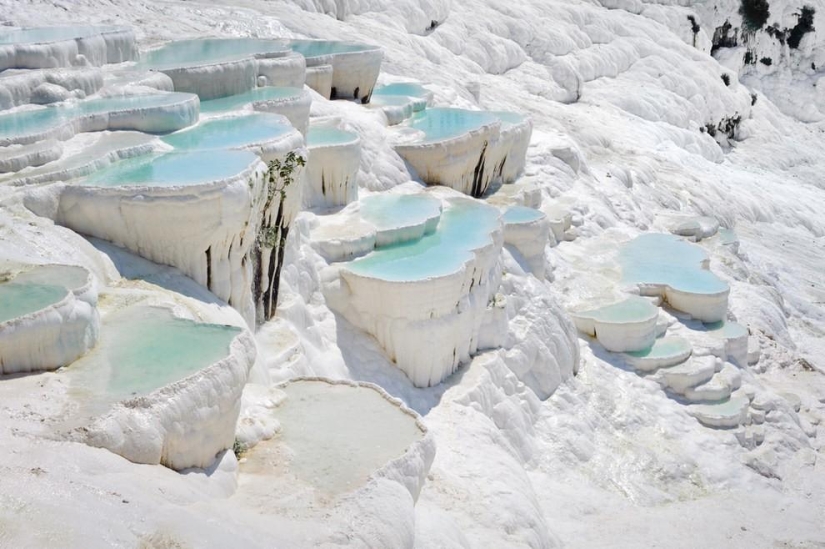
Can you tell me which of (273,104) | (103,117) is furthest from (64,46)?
(273,104)

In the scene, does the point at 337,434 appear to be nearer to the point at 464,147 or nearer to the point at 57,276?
the point at 57,276

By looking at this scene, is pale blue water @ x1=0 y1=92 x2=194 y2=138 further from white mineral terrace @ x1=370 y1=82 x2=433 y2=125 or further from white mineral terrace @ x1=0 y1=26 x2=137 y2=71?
white mineral terrace @ x1=370 y1=82 x2=433 y2=125

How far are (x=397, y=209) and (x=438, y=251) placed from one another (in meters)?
1.34

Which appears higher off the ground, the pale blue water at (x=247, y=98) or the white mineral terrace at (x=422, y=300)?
the pale blue water at (x=247, y=98)

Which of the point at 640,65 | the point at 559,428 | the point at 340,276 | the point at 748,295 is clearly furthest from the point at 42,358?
the point at 640,65

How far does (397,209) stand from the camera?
11773 mm

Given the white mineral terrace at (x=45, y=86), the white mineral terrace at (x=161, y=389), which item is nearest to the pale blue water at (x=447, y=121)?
the white mineral terrace at (x=45, y=86)

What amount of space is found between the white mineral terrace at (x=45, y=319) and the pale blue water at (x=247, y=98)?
506cm

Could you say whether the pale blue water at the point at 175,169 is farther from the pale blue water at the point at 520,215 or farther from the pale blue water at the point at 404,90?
the pale blue water at the point at 404,90

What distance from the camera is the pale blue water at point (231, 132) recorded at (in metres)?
9.38

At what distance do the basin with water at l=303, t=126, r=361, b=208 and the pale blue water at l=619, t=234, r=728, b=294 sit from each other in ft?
17.1

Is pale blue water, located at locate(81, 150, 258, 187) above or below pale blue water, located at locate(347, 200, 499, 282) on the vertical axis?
above

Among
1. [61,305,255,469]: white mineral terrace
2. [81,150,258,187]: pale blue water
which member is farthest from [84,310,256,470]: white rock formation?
[81,150,258,187]: pale blue water

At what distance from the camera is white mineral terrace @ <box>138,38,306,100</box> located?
11.6 m
